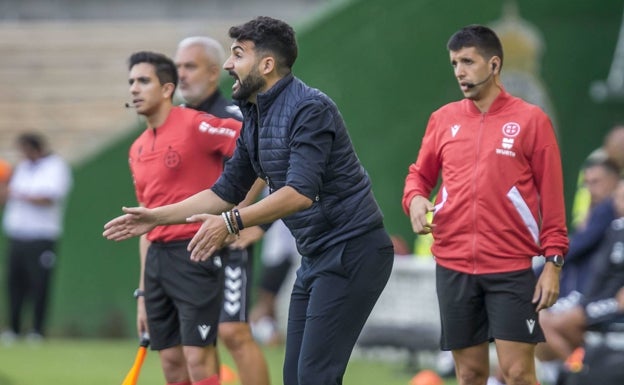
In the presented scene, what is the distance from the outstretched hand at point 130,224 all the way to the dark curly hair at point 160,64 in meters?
1.91

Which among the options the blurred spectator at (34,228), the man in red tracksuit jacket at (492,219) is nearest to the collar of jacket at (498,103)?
the man in red tracksuit jacket at (492,219)

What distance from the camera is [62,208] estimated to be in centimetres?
1534

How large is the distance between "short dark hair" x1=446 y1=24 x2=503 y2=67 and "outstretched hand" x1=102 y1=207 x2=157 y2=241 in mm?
2064

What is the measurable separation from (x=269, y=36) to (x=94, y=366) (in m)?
6.43

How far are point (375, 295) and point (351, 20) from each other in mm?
7963

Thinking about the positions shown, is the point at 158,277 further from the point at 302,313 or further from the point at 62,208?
the point at 62,208

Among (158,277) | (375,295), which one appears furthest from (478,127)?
(158,277)

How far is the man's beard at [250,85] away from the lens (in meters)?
6.65

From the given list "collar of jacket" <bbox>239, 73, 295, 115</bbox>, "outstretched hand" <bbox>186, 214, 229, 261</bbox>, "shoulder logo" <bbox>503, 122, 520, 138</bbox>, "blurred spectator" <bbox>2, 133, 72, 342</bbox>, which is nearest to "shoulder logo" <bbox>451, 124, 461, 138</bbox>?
"shoulder logo" <bbox>503, 122, 520, 138</bbox>

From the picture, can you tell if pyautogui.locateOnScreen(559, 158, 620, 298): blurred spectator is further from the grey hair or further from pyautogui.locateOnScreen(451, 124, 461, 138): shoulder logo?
the grey hair

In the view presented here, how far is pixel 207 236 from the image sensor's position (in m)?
6.23

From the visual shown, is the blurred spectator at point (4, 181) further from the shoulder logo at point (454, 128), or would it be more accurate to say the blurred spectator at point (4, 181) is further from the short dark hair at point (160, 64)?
the shoulder logo at point (454, 128)

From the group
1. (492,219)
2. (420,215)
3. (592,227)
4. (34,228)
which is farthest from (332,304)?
(34,228)

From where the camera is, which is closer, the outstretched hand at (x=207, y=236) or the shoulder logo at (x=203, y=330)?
the outstretched hand at (x=207, y=236)
